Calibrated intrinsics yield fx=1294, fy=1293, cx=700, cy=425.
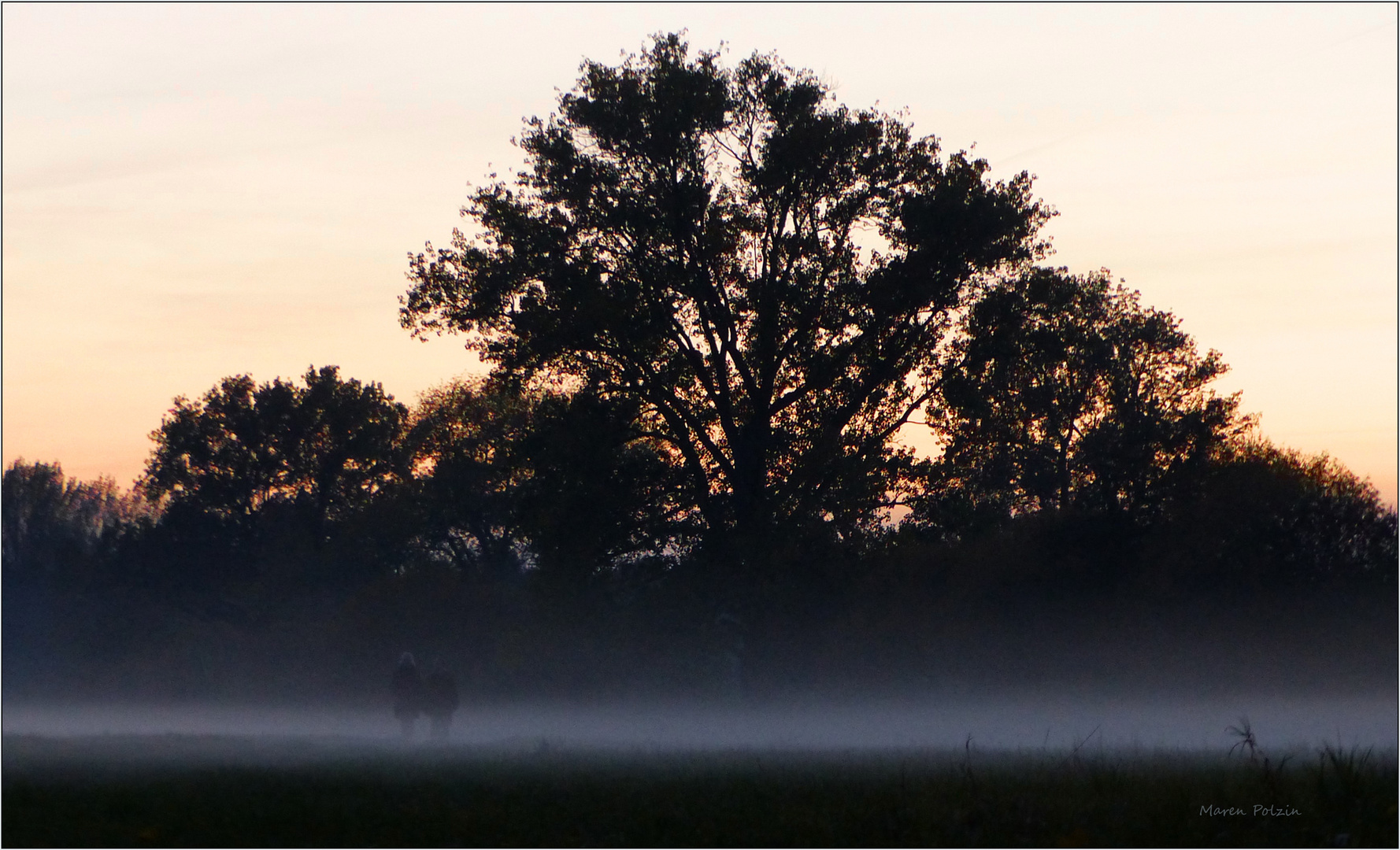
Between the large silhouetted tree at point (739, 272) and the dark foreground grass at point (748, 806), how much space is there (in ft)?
60.9

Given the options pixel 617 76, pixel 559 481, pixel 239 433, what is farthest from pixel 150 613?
pixel 617 76

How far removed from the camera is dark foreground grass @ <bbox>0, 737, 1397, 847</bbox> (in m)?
12.1

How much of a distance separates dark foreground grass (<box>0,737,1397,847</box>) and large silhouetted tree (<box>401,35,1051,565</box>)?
18.6 m

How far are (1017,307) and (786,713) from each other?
12079mm

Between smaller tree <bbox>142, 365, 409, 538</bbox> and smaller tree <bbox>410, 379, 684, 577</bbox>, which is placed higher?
smaller tree <bbox>142, 365, 409, 538</bbox>

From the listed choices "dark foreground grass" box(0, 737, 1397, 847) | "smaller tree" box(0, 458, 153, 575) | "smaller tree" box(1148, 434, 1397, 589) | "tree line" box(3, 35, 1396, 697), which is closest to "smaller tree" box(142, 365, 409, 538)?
"smaller tree" box(0, 458, 153, 575)

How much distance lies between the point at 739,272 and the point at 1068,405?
19405mm

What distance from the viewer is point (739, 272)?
3466cm

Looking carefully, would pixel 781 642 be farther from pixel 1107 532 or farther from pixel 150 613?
pixel 150 613

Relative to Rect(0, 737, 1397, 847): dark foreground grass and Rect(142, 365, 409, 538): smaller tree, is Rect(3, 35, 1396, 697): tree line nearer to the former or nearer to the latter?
Rect(0, 737, 1397, 847): dark foreground grass

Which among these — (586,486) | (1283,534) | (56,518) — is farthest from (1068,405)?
(56,518)

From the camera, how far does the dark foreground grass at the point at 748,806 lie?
12086mm

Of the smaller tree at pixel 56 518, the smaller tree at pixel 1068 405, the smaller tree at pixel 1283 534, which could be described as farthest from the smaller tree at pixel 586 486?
the smaller tree at pixel 56 518

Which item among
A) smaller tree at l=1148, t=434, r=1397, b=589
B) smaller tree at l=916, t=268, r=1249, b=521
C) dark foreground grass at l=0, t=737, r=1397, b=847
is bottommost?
dark foreground grass at l=0, t=737, r=1397, b=847
